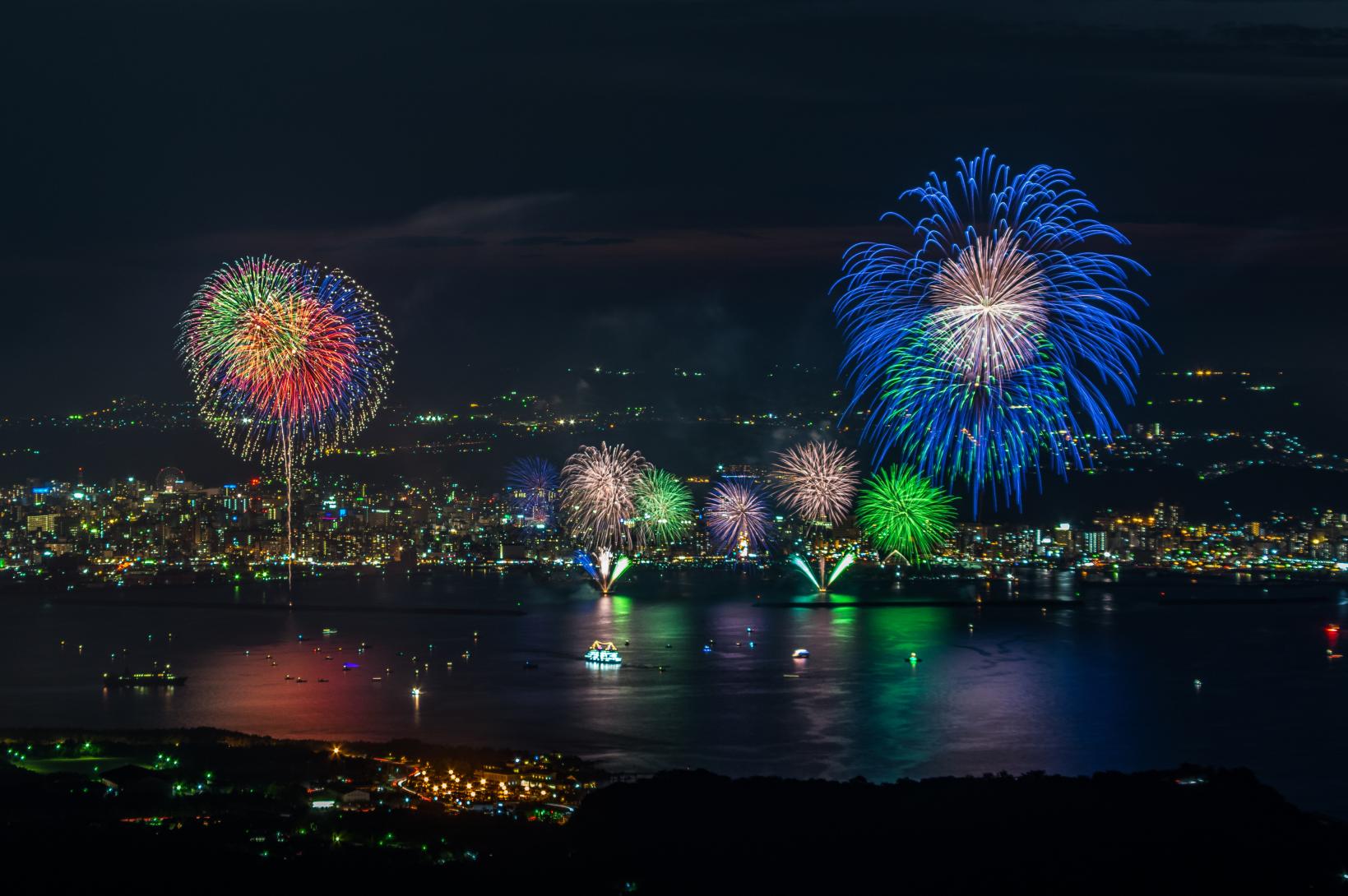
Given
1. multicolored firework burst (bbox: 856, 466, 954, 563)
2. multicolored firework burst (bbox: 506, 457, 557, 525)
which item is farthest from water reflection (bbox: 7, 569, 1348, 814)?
multicolored firework burst (bbox: 506, 457, 557, 525)

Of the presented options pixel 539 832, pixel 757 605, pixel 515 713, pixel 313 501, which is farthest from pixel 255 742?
pixel 313 501

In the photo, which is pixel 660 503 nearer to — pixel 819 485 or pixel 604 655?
pixel 819 485

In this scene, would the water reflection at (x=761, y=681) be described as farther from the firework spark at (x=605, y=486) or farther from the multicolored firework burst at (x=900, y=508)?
the firework spark at (x=605, y=486)

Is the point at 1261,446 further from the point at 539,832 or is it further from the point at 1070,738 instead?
the point at 539,832

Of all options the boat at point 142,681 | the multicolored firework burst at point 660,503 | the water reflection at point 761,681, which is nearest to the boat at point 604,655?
the water reflection at point 761,681

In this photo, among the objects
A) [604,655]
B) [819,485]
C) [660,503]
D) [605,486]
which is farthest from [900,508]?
[604,655]
